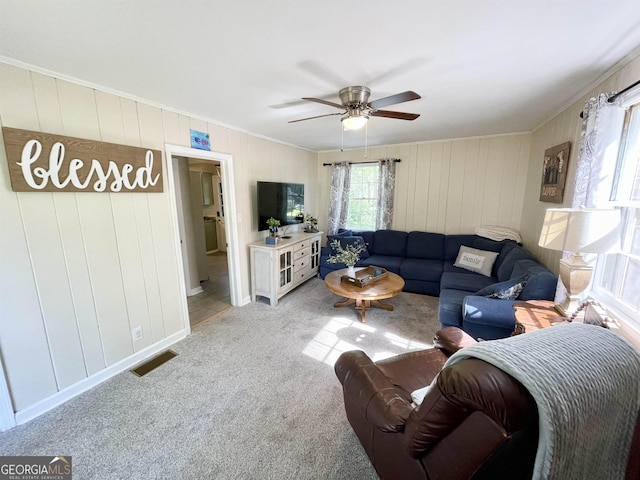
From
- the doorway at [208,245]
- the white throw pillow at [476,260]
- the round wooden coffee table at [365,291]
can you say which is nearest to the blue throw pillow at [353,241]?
the round wooden coffee table at [365,291]

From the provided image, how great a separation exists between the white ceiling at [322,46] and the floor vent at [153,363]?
2.37 meters

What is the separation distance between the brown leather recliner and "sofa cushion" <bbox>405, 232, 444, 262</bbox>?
341 centimetres

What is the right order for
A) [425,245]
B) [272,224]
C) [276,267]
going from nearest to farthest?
[276,267], [272,224], [425,245]

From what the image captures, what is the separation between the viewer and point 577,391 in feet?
2.24

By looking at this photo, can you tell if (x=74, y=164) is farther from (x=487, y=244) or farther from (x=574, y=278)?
(x=487, y=244)

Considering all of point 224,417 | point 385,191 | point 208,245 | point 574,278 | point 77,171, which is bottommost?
point 224,417

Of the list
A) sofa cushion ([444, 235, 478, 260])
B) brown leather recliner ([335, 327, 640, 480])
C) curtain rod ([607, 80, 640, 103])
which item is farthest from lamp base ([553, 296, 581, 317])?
sofa cushion ([444, 235, 478, 260])

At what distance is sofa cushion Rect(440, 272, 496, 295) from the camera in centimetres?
307

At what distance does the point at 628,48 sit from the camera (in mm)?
1533

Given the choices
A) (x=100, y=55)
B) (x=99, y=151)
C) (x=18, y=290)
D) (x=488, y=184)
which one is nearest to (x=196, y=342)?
(x=18, y=290)

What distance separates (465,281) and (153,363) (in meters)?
3.54

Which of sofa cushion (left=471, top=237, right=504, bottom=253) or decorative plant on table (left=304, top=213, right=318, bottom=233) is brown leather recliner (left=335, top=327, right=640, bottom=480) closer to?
sofa cushion (left=471, top=237, right=504, bottom=253)

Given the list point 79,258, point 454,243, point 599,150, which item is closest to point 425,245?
point 454,243

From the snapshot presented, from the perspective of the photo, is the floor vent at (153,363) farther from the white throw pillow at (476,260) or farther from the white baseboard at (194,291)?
the white throw pillow at (476,260)
